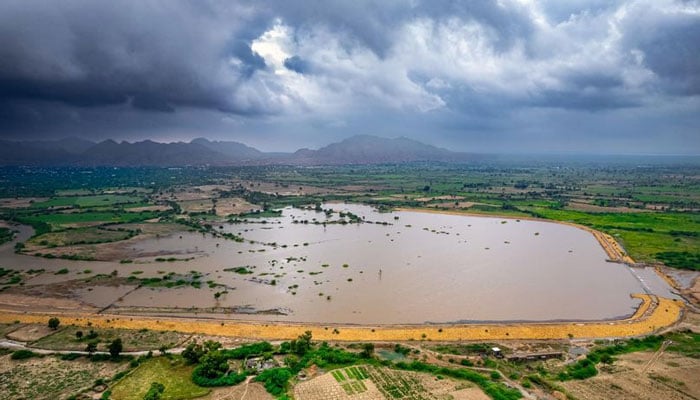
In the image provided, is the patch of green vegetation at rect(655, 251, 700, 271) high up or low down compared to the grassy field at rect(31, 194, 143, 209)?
up

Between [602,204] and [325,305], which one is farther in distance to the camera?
[602,204]

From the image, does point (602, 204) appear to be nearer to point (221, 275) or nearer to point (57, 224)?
point (221, 275)

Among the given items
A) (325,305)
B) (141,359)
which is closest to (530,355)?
(325,305)

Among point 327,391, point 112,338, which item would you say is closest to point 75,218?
point 112,338

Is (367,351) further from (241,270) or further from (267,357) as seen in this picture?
(241,270)

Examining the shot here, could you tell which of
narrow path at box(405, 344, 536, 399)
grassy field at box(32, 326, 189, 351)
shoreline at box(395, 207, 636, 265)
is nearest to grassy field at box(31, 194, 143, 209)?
shoreline at box(395, 207, 636, 265)

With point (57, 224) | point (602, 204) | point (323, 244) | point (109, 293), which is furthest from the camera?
point (602, 204)

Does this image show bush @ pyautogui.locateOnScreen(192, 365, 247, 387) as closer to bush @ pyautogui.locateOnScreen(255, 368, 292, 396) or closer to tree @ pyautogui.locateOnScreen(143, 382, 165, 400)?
bush @ pyautogui.locateOnScreen(255, 368, 292, 396)
